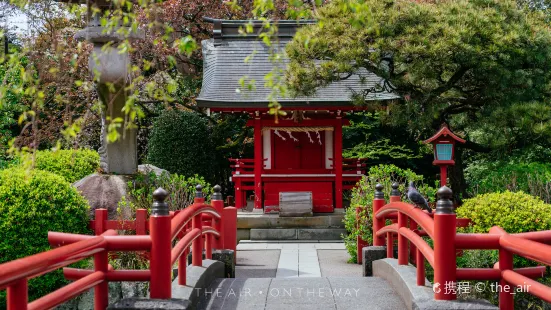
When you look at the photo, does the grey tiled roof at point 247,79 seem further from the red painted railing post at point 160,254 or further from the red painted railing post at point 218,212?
the red painted railing post at point 160,254

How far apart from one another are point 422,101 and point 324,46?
236cm

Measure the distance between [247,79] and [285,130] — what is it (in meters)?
1.49

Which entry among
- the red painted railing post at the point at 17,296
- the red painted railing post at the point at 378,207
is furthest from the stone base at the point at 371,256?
the red painted railing post at the point at 17,296

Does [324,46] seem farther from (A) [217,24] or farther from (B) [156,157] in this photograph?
(B) [156,157]

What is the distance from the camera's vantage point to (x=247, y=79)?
14.5 metres

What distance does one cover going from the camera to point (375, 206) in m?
8.14

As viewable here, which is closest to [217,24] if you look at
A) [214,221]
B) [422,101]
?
[422,101]

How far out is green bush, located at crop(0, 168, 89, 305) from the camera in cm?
800

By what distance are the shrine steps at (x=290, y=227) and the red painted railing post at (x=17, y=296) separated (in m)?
10.1

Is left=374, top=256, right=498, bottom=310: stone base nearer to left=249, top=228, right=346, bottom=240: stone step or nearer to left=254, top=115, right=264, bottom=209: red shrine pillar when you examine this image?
left=249, top=228, right=346, bottom=240: stone step

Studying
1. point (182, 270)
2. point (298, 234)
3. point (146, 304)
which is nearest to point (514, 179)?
point (298, 234)

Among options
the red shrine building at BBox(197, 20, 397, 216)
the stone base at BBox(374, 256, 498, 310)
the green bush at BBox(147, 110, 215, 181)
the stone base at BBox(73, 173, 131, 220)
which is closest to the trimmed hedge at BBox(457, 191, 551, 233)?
the stone base at BBox(374, 256, 498, 310)

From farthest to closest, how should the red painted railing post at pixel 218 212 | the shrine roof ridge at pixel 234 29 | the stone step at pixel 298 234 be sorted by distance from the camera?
the shrine roof ridge at pixel 234 29 < the stone step at pixel 298 234 < the red painted railing post at pixel 218 212

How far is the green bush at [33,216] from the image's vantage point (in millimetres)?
7996
